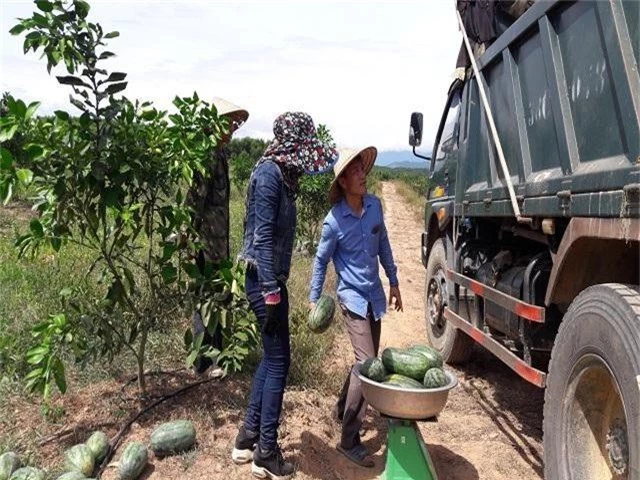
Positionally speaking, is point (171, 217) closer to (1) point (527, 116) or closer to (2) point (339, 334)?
(1) point (527, 116)

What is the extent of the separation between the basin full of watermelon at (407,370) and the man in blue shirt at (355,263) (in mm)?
494

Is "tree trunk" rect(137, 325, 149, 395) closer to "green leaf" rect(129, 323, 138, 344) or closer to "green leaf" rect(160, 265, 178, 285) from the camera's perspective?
"green leaf" rect(129, 323, 138, 344)

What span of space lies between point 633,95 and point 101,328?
133 inches

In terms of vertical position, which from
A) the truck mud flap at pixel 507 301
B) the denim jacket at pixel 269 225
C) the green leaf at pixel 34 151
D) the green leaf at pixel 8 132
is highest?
the green leaf at pixel 8 132

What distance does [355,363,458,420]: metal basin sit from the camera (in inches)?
112

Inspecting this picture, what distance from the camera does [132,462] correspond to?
10.8 feet

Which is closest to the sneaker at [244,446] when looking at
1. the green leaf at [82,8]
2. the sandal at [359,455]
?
the sandal at [359,455]

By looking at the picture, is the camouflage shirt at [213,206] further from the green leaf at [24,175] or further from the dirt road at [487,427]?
the dirt road at [487,427]

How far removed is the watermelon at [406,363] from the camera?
10.3ft

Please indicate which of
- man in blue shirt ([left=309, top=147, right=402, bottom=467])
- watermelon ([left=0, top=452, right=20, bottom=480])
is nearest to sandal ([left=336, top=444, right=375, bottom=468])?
man in blue shirt ([left=309, top=147, right=402, bottom=467])

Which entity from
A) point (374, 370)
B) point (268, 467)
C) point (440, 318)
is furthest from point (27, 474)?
point (440, 318)

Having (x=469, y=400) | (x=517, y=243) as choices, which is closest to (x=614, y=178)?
(x=517, y=243)

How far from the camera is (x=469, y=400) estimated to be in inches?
194

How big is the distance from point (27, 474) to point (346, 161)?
2.59m
